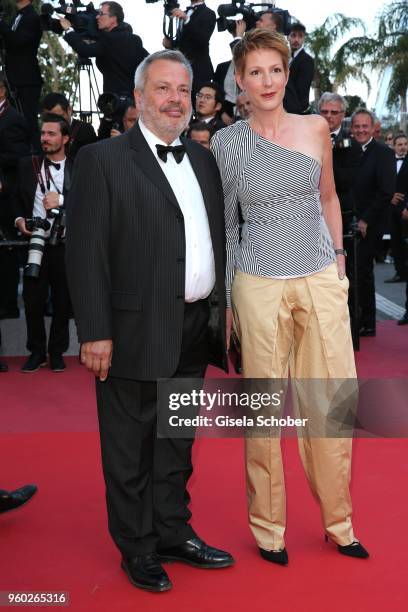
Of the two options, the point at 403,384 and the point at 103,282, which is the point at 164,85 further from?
the point at 403,384

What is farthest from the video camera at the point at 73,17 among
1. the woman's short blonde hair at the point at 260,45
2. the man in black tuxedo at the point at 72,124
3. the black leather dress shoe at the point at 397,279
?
the woman's short blonde hair at the point at 260,45

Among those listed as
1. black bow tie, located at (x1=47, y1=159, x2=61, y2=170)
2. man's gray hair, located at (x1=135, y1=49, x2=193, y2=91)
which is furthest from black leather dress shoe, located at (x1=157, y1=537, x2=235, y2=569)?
black bow tie, located at (x1=47, y1=159, x2=61, y2=170)

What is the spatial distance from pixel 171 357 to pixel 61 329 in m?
3.59

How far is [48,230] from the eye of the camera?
6.37 metres

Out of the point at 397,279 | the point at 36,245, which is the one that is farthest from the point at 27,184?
the point at 397,279

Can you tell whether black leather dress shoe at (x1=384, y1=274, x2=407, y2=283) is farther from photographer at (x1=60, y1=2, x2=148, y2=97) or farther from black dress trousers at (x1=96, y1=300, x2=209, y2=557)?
black dress trousers at (x1=96, y1=300, x2=209, y2=557)

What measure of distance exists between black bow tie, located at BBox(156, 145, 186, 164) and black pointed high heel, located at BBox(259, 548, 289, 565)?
139cm

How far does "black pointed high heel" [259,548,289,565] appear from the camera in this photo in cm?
319

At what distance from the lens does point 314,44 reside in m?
30.6

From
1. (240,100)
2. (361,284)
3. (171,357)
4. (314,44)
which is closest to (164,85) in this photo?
(171,357)

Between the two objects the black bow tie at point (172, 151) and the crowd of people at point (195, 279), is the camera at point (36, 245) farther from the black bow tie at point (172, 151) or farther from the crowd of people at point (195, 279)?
the black bow tie at point (172, 151)

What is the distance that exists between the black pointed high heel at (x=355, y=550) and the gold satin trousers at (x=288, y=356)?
0.7 inches

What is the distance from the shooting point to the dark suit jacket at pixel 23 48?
351 inches

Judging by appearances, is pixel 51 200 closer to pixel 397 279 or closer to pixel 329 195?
pixel 329 195
